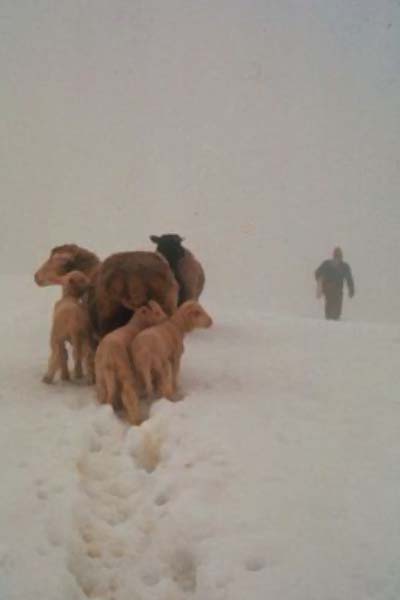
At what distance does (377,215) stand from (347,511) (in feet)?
341

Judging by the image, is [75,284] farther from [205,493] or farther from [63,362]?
[205,493]

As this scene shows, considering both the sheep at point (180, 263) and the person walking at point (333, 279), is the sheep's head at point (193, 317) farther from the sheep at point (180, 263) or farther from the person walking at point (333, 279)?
the person walking at point (333, 279)

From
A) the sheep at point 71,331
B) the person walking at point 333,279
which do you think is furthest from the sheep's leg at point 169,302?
the person walking at point 333,279

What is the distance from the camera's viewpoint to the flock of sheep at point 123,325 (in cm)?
451

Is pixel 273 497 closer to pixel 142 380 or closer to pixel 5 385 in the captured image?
pixel 142 380

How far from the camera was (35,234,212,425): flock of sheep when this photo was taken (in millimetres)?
4512

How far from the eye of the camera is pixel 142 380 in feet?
15.5

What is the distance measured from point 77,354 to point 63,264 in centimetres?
99

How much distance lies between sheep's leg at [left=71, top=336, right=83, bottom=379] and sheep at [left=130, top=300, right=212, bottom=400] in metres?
0.71

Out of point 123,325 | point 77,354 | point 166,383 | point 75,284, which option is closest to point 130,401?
point 166,383

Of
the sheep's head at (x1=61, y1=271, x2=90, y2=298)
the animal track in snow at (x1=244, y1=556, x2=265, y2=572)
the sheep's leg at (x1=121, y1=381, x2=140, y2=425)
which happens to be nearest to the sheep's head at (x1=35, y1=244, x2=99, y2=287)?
the sheep's head at (x1=61, y1=271, x2=90, y2=298)

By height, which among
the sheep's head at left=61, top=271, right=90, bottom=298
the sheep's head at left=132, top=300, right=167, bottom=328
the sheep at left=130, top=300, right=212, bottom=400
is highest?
the sheep's head at left=61, top=271, right=90, bottom=298

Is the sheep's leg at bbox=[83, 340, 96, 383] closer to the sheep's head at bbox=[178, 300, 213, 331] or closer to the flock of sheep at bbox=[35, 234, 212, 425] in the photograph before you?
the flock of sheep at bbox=[35, 234, 212, 425]

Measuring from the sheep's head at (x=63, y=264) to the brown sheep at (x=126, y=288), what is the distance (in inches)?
21.1
